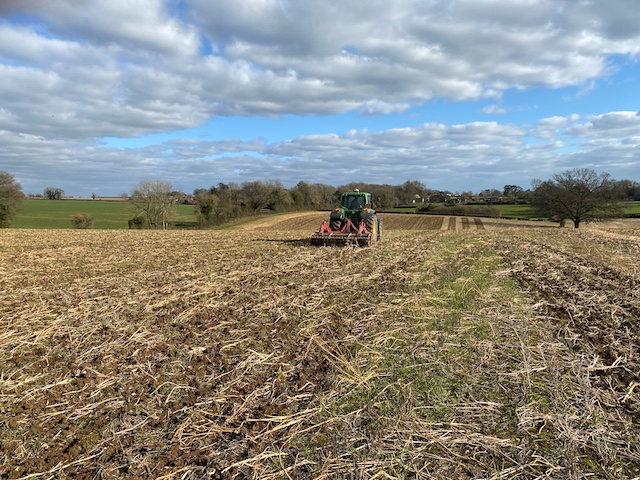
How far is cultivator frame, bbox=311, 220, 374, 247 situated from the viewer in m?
13.5

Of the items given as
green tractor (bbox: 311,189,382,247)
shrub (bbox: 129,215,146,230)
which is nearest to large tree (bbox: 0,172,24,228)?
shrub (bbox: 129,215,146,230)

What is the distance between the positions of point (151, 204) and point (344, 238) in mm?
39868

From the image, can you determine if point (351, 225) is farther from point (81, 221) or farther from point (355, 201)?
point (81, 221)

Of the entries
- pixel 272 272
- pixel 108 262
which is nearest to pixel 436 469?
pixel 272 272

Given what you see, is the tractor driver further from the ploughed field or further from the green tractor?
the ploughed field

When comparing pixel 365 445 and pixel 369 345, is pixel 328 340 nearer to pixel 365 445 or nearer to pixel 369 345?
pixel 369 345

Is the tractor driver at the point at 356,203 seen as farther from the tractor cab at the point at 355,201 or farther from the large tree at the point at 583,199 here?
the large tree at the point at 583,199

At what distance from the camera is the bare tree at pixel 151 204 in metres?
47.1

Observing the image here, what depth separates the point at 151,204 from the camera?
4706 centimetres

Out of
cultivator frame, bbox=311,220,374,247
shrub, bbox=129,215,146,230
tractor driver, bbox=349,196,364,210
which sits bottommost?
shrub, bbox=129,215,146,230

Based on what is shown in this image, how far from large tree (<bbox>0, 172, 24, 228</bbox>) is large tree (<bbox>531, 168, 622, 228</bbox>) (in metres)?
55.8

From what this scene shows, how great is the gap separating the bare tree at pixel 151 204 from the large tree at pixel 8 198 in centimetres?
1086

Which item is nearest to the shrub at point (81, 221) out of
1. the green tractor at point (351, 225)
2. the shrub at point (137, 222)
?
the shrub at point (137, 222)

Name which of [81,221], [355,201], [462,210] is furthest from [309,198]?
[355,201]
